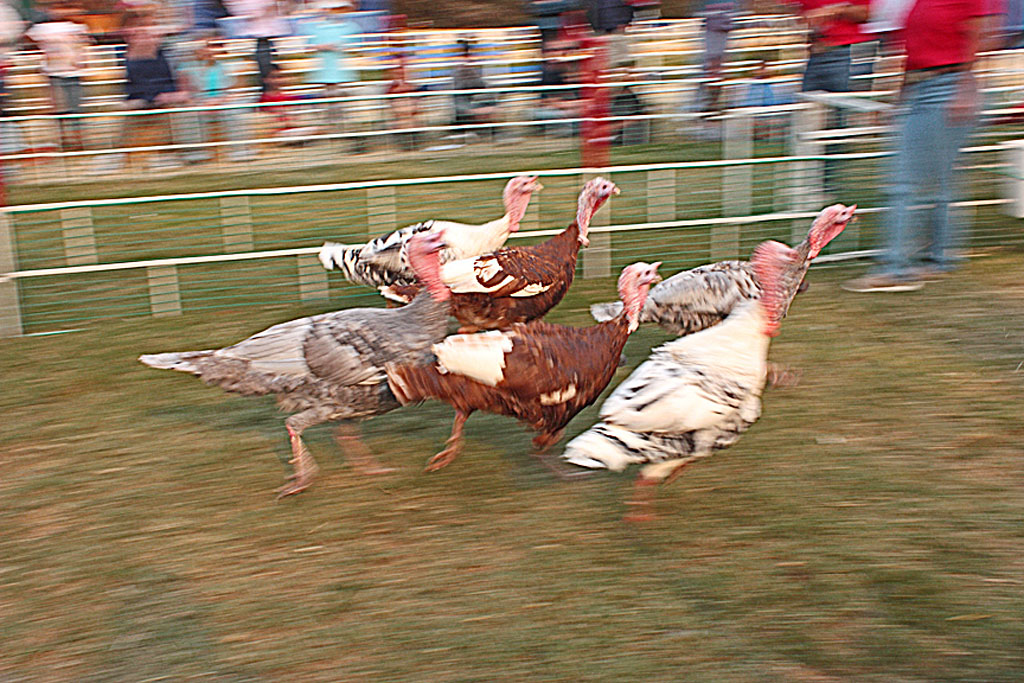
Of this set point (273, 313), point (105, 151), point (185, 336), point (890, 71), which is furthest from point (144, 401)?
point (890, 71)

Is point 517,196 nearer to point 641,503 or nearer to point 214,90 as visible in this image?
point 641,503

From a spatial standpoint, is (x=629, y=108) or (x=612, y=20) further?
(x=629, y=108)

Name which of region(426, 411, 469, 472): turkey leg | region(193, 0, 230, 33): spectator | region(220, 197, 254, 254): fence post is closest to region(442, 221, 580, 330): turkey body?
region(426, 411, 469, 472): turkey leg

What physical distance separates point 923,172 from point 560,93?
5615 millimetres

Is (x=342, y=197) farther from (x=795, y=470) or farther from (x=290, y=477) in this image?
(x=795, y=470)

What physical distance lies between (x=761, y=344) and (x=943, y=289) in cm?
280

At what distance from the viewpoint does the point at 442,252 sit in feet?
16.8

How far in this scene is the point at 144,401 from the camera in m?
4.81

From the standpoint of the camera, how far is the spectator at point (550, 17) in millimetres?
10688

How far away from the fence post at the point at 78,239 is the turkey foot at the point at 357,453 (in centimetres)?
324

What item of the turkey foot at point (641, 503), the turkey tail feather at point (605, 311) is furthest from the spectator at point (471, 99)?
the turkey foot at point (641, 503)

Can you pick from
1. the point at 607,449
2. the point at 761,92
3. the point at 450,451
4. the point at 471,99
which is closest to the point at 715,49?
the point at 761,92

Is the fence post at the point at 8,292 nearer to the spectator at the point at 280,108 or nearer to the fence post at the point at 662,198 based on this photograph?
the fence post at the point at 662,198

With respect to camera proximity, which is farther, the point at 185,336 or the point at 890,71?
the point at 890,71
